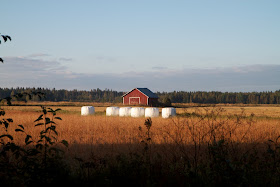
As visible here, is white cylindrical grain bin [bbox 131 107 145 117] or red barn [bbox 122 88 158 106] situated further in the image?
red barn [bbox 122 88 158 106]

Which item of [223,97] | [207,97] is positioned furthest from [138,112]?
[223,97]

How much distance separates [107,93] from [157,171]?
156m

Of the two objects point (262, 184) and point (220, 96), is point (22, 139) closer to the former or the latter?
point (262, 184)

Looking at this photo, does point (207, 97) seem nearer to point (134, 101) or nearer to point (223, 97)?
point (223, 97)

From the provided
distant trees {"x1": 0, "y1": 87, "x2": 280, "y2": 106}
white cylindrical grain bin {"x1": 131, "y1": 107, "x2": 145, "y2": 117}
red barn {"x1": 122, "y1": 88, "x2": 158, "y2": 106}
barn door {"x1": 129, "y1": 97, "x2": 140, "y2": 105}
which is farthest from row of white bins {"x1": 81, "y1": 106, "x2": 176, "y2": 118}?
distant trees {"x1": 0, "y1": 87, "x2": 280, "y2": 106}

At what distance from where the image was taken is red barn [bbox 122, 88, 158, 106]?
184ft

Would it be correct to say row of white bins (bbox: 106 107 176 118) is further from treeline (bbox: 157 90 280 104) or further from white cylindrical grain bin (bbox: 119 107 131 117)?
treeline (bbox: 157 90 280 104)

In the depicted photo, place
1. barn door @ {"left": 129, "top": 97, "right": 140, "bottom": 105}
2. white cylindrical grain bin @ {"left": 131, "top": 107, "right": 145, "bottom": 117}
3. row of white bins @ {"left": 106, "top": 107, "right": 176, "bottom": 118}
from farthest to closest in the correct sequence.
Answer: barn door @ {"left": 129, "top": 97, "right": 140, "bottom": 105}
white cylindrical grain bin @ {"left": 131, "top": 107, "right": 145, "bottom": 117}
row of white bins @ {"left": 106, "top": 107, "right": 176, "bottom": 118}

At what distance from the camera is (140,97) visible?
186 ft

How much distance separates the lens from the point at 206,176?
5.69m

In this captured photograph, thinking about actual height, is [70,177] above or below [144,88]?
below

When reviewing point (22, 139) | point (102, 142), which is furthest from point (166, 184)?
point (22, 139)

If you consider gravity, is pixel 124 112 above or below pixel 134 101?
below

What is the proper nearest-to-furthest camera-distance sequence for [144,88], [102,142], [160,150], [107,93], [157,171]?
1. [157,171]
2. [160,150]
3. [102,142]
4. [144,88]
5. [107,93]
